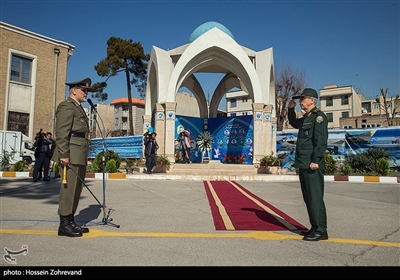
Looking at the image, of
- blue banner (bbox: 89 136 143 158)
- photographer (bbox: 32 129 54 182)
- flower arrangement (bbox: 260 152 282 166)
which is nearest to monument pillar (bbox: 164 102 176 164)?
flower arrangement (bbox: 260 152 282 166)

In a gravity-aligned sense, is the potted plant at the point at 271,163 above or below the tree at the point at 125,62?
below

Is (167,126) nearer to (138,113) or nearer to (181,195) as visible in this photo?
(181,195)

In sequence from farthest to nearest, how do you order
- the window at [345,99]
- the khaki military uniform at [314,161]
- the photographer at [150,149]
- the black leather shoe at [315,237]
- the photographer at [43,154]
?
the window at [345,99], the photographer at [150,149], the photographer at [43,154], the khaki military uniform at [314,161], the black leather shoe at [315,237]

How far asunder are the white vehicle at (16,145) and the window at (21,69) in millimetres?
4175

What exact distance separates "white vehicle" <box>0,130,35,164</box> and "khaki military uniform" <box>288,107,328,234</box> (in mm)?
18925

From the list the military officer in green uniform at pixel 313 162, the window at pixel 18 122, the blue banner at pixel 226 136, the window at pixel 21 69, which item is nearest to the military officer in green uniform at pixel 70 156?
the military officer in green uniform at pixel 313 162

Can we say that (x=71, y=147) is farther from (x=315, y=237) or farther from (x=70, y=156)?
(x=315, y=237)

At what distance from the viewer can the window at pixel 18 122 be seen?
70.0 feet

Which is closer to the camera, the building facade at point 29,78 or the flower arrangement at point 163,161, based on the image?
the flower arrangement at point 163,161

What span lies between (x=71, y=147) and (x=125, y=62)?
82.7ft

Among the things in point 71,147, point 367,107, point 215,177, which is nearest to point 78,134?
point 71,147

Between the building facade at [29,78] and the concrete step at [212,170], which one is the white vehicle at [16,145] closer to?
the building facade at [29,78]
